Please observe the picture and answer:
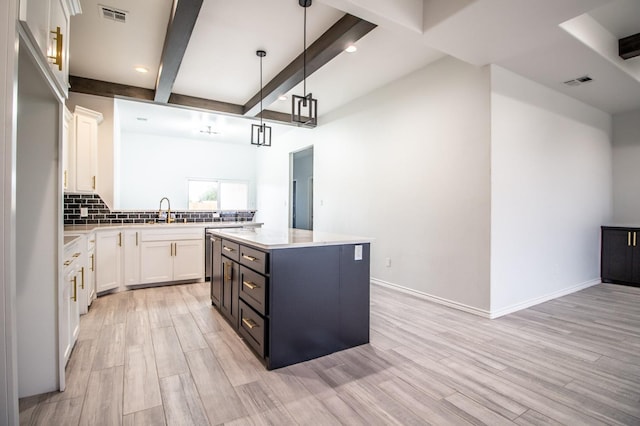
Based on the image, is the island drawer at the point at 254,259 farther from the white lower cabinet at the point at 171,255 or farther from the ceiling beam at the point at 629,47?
the ceiling beam at the point at 629,47

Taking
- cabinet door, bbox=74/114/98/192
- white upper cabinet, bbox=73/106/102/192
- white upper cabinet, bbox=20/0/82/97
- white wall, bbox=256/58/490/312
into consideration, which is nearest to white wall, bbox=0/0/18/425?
white upper cabinet, bbox=20/0/82/97

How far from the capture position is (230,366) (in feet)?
7.30

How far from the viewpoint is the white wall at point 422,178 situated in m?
3.34

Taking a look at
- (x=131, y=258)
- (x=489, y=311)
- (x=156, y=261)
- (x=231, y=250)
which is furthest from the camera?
(x=156, y=261)

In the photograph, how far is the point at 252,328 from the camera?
2416 millimetres

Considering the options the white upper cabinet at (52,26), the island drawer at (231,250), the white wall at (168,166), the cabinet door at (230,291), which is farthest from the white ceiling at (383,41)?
the white wall at (168,166)

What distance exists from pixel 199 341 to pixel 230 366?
57 cm

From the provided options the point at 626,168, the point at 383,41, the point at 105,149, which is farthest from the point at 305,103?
the point at 626,168

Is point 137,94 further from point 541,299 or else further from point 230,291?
point 541,299

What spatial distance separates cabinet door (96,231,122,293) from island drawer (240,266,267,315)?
2426 mm

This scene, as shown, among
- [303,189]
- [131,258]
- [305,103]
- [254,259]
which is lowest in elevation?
[131,258]

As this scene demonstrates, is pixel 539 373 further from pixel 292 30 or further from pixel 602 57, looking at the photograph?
pixel 292 30

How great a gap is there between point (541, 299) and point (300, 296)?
3238mm

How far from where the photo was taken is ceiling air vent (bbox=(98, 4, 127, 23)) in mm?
2840
